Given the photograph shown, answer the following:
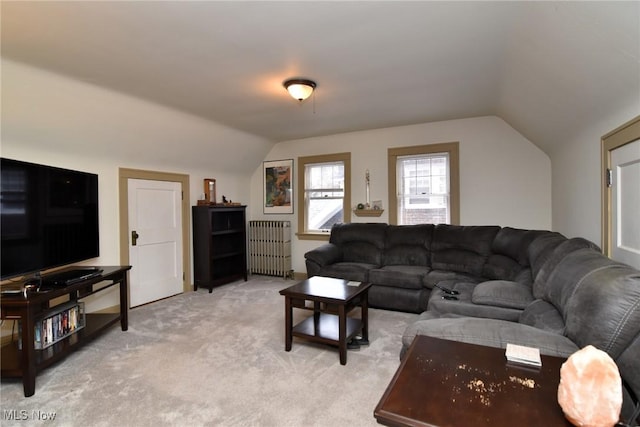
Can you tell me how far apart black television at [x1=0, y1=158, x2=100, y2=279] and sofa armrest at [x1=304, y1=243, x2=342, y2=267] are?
2.45 m

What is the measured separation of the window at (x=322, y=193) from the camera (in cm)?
534

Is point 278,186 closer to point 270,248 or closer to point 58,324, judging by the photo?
point 270,248

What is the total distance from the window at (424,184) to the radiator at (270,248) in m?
1.91

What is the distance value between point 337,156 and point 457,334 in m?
4.08

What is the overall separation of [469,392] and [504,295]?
1.78 metres

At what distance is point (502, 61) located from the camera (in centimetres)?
263

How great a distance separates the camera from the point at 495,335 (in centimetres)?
155

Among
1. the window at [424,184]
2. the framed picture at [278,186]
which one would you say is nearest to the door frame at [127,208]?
the framed picture at [278,186]

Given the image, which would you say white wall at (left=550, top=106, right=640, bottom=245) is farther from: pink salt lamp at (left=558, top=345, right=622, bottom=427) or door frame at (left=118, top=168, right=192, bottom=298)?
door frame at (left=118, top=168, right=192, bottom=298)

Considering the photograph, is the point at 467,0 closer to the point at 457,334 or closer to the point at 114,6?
the point at 457,334

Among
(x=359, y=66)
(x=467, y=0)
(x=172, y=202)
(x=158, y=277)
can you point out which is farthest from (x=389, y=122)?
(x=158, y=277)

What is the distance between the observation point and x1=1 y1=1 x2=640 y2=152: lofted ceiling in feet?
5.99

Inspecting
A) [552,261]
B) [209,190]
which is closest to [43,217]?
[209,190]

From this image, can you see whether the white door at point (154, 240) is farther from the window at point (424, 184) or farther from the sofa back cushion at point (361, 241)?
the window at point (424, 184)
